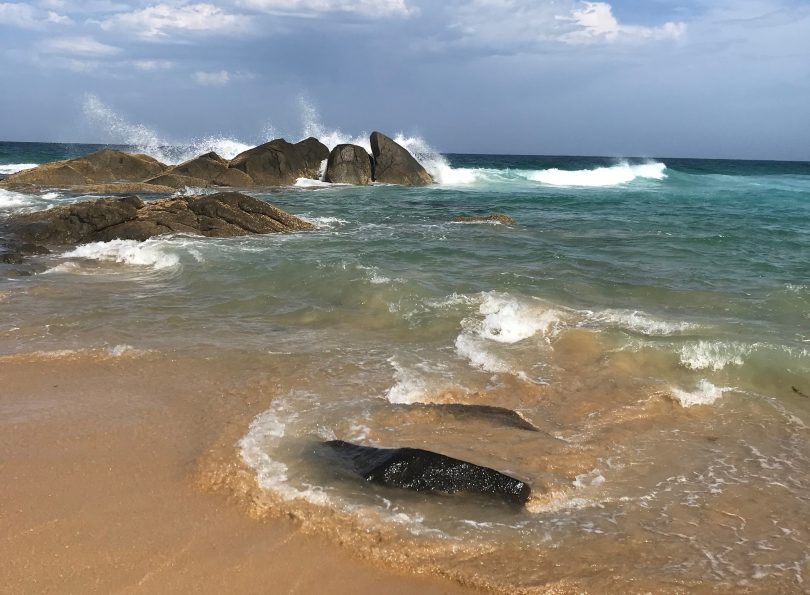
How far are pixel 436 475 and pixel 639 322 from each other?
190 inches

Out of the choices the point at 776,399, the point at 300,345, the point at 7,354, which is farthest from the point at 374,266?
the point at 776,399

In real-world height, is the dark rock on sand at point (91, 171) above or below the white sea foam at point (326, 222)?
above

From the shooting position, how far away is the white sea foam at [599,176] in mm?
42478

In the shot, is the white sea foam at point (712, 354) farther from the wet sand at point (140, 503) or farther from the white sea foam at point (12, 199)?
the white sea foam at point (12, 199)

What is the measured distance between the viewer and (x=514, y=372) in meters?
6.43

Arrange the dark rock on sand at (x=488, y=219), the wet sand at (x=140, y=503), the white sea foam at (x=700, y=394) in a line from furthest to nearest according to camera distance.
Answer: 1. the dark rock on sand at (x=488, y=219)
2. the white sea foam at (x=700, y=394)
3. the wet sand at (x=140, y=503)

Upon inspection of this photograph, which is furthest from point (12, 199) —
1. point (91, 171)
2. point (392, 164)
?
point (392, 164)

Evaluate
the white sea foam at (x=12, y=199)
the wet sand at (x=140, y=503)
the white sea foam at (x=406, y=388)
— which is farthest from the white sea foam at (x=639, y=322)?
the white sea foam at (x=12, y=199)

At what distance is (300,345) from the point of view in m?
7.15

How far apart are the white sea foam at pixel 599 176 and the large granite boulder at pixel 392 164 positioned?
1061 cm

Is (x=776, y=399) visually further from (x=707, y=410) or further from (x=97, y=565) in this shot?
(x=97, y=565)

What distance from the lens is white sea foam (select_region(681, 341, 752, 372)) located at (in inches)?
263

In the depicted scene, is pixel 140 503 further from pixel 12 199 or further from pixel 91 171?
pixel 91 171

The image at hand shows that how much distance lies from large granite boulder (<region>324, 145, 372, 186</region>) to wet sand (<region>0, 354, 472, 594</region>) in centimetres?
2744
